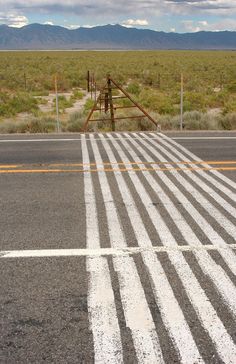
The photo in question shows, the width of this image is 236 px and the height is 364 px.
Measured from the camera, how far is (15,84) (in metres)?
38.3

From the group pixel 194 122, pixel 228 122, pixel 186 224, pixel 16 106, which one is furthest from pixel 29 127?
pixel 186 224

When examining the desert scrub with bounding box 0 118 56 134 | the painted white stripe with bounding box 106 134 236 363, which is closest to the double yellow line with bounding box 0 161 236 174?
the painted white stripe with bounding box 106 134 236 363

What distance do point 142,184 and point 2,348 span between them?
4.74 metres

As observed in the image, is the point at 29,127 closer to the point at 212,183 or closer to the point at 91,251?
the point at 212,183

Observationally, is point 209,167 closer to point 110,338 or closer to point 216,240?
point 216,240

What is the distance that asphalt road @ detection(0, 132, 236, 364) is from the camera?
12.1ft

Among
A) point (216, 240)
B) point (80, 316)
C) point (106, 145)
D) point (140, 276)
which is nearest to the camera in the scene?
point (80, 316)

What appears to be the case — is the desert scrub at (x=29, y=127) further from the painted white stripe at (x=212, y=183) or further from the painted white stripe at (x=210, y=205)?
the painted white stripe at (x=210, y=205)

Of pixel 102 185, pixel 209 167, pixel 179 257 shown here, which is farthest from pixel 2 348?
pixel 209 167

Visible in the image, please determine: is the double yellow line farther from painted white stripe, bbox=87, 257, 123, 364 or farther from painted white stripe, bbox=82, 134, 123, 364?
painted white stripe, bbox=87, 257, 123, 364

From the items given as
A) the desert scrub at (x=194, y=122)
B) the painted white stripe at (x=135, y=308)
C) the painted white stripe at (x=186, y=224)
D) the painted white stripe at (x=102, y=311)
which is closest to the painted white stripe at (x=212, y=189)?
the painted white stripe at (x=186, y=224)

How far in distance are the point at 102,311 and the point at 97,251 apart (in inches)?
49.6

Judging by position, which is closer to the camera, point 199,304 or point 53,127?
point 199,304

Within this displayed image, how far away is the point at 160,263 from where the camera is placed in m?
4.99
